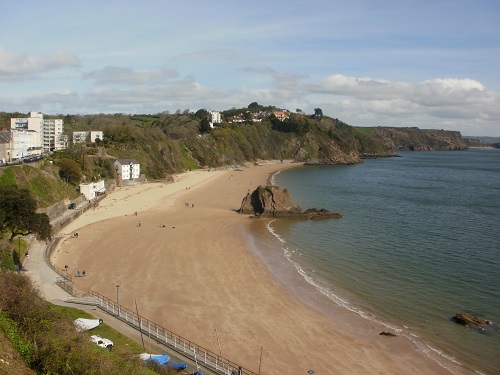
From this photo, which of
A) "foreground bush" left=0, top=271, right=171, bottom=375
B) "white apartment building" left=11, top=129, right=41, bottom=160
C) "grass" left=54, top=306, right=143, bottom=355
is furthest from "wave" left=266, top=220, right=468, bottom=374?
"white apartment building" left=11, top=129, right=41, bottom=160

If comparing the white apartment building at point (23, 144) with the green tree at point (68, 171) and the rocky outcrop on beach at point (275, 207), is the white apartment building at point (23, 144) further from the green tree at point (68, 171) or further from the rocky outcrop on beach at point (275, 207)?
the rocky outcrop on beach at point (275, 207)

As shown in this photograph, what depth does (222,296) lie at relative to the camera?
2916cm

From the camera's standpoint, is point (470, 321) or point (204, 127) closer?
point (470, 321)

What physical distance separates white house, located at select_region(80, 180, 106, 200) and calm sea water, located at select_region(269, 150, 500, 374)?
25336mm

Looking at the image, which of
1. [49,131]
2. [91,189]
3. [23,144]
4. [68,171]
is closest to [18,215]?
[68,171]

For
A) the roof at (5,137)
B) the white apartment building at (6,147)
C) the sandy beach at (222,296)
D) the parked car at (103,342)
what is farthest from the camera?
the roof at (5,137)

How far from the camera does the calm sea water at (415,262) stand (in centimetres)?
2466

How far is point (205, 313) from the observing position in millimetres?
26500

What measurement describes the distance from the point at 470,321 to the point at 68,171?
1961 inches

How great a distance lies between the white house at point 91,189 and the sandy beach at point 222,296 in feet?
21.0

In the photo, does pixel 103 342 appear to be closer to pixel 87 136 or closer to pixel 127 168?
pixel 127 168

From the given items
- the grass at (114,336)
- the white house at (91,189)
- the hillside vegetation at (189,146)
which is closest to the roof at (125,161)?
the hillside vegetation at (189,146)

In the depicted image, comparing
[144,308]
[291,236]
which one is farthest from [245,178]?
[144,308]

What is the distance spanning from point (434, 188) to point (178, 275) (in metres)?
72.4
